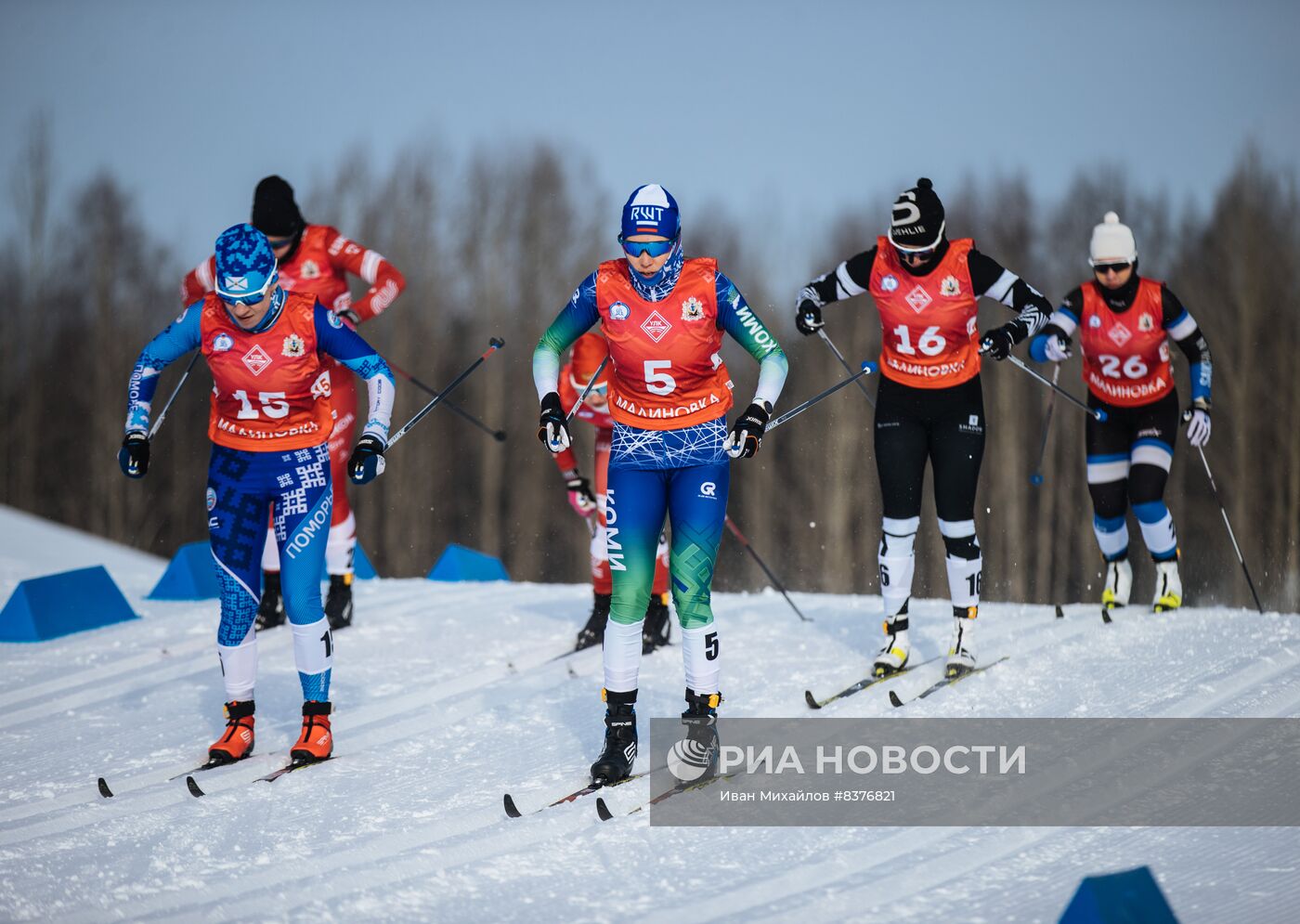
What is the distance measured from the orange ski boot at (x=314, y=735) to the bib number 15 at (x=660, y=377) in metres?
1.88

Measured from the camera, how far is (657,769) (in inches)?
175

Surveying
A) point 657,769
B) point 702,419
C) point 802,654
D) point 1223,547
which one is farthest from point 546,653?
point 1223,547

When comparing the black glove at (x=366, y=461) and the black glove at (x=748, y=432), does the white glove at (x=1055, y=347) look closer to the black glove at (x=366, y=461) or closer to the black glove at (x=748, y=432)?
the black glove at (x=748, y=432)

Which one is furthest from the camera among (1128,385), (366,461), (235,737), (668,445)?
(1128,385)

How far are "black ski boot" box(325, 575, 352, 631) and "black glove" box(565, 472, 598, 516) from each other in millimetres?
1443

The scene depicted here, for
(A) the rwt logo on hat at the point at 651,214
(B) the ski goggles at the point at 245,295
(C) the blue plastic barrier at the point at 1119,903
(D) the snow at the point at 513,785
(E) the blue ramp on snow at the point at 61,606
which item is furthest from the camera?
(E) the blue ramp on snow at the point at 61,606

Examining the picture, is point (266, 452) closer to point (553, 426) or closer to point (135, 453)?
point (135, 453)

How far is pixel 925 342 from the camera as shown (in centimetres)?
551

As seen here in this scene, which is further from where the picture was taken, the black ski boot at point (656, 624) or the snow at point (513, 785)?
the black ski boot at point (656, 624)

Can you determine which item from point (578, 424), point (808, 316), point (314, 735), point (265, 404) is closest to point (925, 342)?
point (808, 316)

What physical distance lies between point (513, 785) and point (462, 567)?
17.0 ft

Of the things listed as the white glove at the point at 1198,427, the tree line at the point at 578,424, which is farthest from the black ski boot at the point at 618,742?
the tree line at the point at 578,424

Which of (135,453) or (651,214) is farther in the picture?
(135,453)
